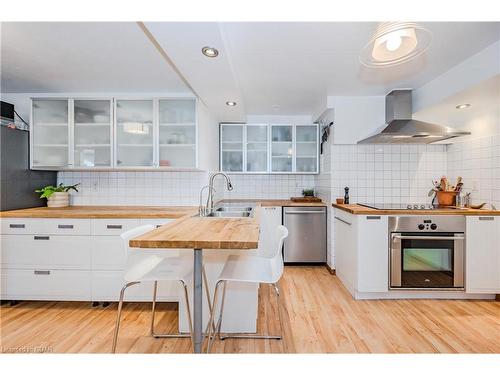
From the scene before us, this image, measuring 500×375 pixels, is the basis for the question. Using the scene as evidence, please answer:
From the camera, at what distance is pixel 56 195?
2.98m

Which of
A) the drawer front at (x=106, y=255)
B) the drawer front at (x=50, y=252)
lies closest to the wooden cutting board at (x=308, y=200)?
the drawer front at (x=106, y=255)

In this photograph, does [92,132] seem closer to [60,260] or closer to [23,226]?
[23,226]

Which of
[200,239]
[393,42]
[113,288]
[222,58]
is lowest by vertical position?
[113,288]

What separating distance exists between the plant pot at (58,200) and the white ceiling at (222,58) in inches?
45.3

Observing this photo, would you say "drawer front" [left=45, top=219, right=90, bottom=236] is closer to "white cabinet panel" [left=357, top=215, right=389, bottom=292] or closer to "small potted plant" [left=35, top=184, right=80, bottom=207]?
"small potted plant" [left=35, top=184, right=80, bottom=207]

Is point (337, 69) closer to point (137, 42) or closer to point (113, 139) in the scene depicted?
point (137, 42)

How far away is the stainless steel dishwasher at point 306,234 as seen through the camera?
11.9 feet

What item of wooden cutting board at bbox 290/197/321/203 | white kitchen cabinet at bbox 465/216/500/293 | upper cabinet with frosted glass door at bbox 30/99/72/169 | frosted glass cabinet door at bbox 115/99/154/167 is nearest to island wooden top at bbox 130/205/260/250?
frosted glass cabinet door at bbox 115/99/154/167

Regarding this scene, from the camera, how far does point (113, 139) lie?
2.84 m

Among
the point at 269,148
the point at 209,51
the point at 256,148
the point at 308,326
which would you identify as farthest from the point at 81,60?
the point at 308,326

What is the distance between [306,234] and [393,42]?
8.65ft

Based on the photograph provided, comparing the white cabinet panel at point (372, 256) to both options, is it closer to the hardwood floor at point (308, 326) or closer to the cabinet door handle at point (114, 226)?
the hardwood floor at point (308, 326)
